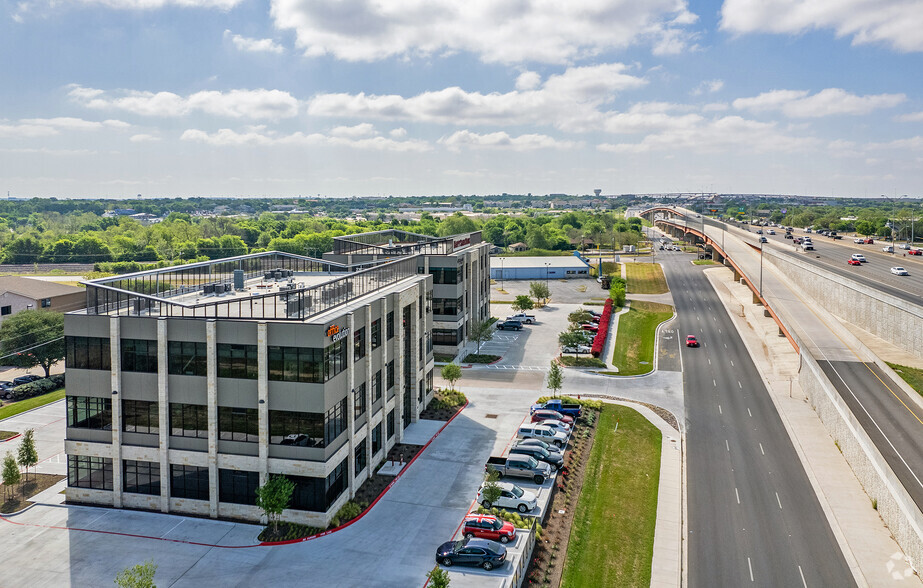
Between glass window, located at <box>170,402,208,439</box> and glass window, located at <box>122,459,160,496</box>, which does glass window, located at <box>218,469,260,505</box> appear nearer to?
glass window, located at <box>170,402,208,439</box>

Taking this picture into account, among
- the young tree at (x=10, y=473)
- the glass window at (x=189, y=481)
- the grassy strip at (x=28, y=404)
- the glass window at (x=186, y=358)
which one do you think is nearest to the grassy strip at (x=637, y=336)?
the glass window at (x=189, y=481)

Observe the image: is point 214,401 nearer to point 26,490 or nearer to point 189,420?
point 189,420

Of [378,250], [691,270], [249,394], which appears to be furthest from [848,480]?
[691,270]

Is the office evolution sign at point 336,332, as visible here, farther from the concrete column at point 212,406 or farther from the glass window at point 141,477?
the glass window at point 141,477

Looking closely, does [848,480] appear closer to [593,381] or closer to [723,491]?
[723,491]

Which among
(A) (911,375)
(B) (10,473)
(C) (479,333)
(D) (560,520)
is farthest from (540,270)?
(B) (10,473)

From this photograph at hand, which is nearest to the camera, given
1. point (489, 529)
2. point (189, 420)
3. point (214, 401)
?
point (489, 529)

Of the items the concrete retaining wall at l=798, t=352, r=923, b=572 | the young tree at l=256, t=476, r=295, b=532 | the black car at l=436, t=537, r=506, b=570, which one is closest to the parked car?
the black car at l=436, t=537, r=506, b=570
